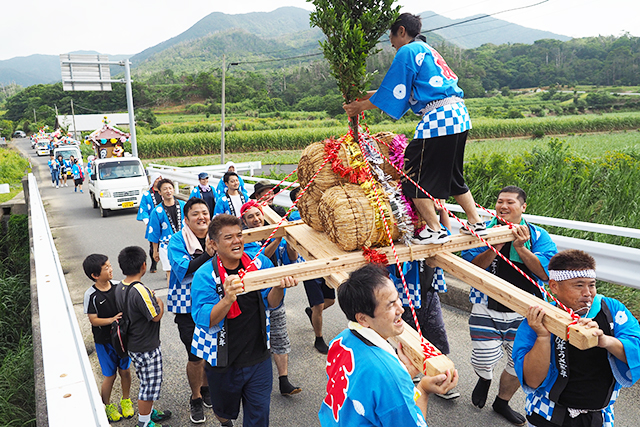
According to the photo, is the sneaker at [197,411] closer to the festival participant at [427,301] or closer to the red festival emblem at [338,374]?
the festival participant at [427,301]

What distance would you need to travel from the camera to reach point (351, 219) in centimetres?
286

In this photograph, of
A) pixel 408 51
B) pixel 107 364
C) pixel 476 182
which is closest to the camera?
pixel 408 51

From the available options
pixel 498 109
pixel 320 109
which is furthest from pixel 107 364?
pixel 320 109

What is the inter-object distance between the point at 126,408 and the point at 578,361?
365 centimetres

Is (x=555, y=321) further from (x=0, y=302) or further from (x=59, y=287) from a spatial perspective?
(x=0, y=302)

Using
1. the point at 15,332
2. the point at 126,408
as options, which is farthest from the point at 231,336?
the point at 15,332

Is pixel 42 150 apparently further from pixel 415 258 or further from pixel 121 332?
pixel 415 258

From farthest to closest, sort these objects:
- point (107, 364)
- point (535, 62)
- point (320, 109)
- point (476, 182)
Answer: point (535, 62)
point (320, 109)
point (476, 182)
point (107, 364)

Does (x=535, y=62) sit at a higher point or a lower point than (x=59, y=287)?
higher

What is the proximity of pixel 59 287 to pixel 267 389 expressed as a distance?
1.92 m

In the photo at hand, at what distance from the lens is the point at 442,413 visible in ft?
12.7

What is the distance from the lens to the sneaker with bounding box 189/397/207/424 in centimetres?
395

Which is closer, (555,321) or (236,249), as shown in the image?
(555,321)

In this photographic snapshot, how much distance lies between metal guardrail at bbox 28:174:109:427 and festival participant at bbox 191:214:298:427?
79cm
